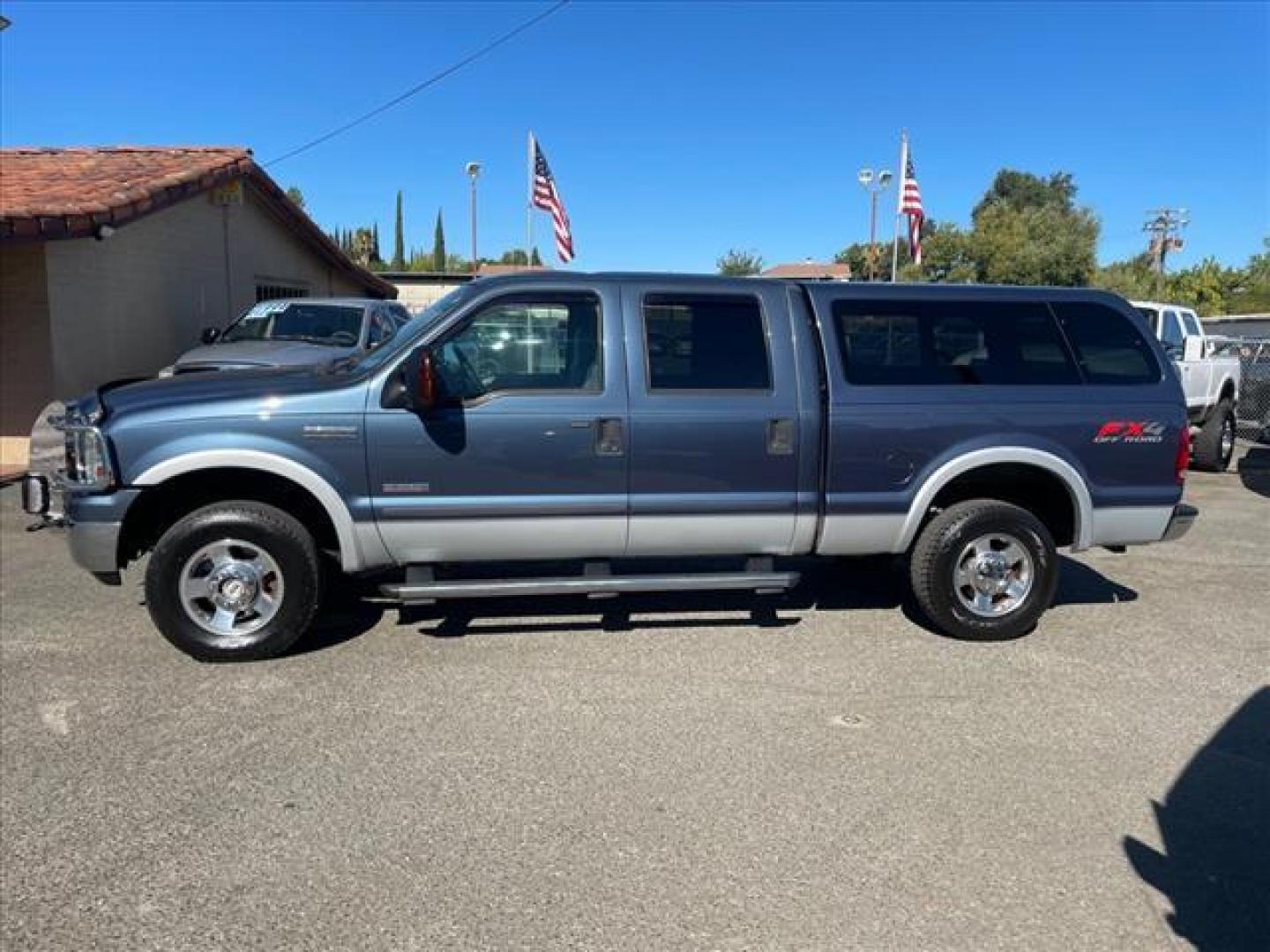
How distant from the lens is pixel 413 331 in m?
4.68

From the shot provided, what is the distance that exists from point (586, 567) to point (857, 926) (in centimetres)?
254

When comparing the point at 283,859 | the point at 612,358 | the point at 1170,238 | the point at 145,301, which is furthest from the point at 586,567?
the point at 1170,238

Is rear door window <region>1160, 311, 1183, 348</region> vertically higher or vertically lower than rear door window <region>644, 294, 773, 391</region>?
higher

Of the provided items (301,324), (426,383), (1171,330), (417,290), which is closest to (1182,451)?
(426,383)

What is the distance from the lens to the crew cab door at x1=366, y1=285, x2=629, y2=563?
180 inches

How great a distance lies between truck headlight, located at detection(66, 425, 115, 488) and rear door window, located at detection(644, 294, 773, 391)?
9.03 ft

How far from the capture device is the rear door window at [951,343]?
5012 millimetres

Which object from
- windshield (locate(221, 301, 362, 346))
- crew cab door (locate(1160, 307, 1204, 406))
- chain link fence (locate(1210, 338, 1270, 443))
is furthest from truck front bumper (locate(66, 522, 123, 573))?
chain link fence (locate(1210, 338, 1270, 443))

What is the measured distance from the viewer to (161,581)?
4.54 meters

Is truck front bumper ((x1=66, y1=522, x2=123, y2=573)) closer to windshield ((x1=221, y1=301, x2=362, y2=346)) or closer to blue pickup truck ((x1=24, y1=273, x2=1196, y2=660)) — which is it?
blue pickup truck ((x1=24, y1=273, x2=1196, y2=660))

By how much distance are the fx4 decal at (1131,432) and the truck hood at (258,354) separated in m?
6.75

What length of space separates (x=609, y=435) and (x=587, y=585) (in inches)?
31.2

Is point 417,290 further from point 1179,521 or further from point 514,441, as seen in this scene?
point 1179,521

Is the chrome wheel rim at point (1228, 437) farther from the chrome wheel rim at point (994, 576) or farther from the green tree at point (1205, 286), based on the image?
the green tree at point (1205, 286)
